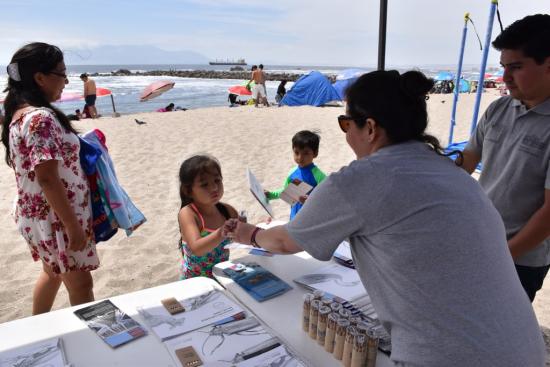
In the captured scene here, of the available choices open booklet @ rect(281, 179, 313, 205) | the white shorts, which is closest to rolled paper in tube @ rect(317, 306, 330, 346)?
open booklet @ rect(281, 179, 313, 205)

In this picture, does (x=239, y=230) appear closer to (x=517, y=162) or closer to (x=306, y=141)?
(x=517, y=162)

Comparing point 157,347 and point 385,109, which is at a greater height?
point 385,109

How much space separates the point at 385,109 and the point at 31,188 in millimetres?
1577

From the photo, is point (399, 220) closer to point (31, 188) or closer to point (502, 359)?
point (502, 359)

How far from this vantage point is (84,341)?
3.98 feet

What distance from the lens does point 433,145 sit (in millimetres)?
1044

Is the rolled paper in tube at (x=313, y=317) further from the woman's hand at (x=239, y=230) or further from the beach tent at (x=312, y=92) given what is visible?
the beach tent at (x=312, y=92)

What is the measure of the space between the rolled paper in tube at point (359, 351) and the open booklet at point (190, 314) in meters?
0.44

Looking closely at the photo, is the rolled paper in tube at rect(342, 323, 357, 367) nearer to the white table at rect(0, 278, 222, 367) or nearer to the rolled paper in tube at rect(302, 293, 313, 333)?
the rolled paper in tube at rect(302, 293, 313, 333)

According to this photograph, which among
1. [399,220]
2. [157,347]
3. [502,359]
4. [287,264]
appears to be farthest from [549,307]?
[157,347]

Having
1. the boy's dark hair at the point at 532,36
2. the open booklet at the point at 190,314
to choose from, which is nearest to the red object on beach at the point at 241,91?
the boy's dark hair at the point at 532,36

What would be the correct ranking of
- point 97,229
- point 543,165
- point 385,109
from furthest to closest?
point 97,229
point 543,165
point 385,109

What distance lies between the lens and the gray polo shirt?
4.91 feet

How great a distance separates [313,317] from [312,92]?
42.1 ft
